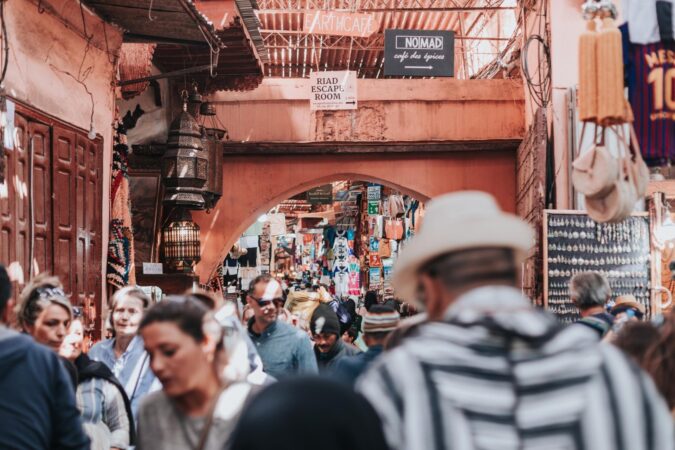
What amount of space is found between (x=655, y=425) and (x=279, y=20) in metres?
16.1

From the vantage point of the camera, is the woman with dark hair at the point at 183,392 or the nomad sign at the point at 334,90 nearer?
the woman with dark hair at the point at 183,392

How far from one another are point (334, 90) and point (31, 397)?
1098cm

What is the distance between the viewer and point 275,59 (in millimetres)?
21078

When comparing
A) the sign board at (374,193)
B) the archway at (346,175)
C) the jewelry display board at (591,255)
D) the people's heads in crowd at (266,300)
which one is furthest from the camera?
the sign board at (374,193)

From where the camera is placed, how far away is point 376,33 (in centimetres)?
1897

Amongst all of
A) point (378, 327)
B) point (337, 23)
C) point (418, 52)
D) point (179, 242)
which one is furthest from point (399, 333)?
point (418, 52)

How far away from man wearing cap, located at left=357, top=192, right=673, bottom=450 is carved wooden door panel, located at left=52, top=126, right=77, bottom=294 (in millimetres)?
5933

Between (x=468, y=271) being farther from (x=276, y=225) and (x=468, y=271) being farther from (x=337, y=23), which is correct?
(x=276, y=225)

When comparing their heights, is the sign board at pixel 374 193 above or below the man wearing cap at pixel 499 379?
above

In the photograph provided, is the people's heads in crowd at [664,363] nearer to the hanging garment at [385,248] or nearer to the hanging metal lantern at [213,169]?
the hanging metal lantern at [213,169]

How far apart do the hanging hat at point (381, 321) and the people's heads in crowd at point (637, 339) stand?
1823 millimetres

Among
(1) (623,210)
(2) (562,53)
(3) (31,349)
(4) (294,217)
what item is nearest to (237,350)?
(3) (31,349)

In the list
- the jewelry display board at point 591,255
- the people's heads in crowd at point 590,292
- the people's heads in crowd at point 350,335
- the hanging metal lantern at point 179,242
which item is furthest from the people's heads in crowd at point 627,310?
the hanging metal lantern at point 179,242

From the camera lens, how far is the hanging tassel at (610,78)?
5.17 m
